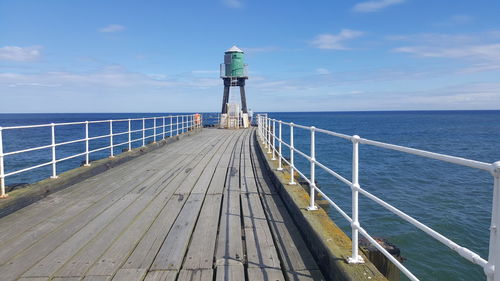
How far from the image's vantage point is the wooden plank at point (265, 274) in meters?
2.82

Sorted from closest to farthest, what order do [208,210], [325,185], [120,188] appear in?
1. [208,210]
2. [120,188]
3. [325,185]

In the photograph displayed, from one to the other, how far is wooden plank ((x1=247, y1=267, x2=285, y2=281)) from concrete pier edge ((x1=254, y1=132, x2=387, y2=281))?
364 millimetres

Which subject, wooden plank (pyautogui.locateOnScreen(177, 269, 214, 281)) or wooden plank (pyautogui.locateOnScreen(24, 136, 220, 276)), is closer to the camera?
wooden plank (pyautogui.locateOnScreen(177, 269, 214, 281))

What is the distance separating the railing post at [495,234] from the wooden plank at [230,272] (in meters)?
1.78

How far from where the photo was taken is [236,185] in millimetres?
6156

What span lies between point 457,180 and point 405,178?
207 centimetres

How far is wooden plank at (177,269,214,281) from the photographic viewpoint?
2801 millimetres

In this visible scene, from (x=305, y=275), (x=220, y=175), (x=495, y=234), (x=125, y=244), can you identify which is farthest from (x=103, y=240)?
(x=220, y=175)

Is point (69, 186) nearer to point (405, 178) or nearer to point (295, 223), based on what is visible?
point (295, 223)

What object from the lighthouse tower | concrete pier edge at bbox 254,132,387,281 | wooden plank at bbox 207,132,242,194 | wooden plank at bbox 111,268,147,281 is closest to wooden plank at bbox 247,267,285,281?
concrete pier edge at bbox 254,132,387,281

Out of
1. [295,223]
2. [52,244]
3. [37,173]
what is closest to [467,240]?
[295,223]

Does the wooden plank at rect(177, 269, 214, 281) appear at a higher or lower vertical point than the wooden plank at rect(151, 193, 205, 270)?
lower

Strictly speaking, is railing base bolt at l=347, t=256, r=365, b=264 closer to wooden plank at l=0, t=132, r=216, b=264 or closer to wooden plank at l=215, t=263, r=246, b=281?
wooden plank at l=215, t=263, r=246, b=281

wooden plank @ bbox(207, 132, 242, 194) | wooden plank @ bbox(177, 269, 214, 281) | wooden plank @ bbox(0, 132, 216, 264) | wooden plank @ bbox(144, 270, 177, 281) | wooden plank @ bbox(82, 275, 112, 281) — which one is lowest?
wooden plank @ bbox(177, 269, 214, 281)
